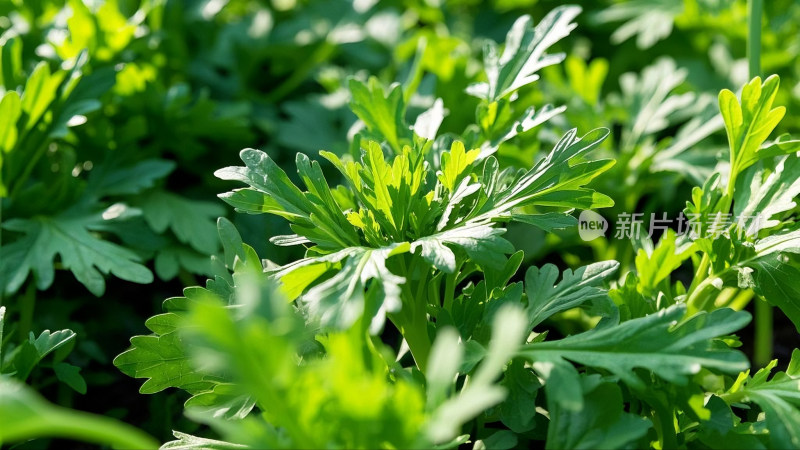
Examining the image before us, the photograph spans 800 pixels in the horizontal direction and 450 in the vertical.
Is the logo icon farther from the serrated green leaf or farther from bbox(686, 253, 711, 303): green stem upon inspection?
the serrated green leaf

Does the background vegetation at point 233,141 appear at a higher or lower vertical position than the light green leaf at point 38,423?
lower

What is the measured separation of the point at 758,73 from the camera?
1.31 m

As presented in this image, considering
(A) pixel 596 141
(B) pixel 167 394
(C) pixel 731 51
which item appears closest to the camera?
(A) pixel 596 141

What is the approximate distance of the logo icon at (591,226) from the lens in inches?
57.3

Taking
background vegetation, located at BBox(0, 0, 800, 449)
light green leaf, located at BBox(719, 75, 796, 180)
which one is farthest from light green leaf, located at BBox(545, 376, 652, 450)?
light green leaf, located at BBox(719, 75, 796, 180)

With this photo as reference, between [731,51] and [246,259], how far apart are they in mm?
1449

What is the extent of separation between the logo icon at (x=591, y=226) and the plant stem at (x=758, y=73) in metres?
0.32

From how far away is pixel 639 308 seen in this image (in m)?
1.03

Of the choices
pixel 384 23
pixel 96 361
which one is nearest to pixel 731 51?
pixel 384 23

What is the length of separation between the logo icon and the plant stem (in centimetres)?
32

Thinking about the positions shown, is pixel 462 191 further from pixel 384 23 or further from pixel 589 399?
pixel 384 23

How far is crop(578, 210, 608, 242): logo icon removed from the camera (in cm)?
146

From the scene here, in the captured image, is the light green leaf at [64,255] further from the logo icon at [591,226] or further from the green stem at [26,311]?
the logo icon at [591,226]

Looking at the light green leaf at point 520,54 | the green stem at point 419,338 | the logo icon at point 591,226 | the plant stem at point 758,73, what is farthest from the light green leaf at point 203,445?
the plant stem at point 758,73
